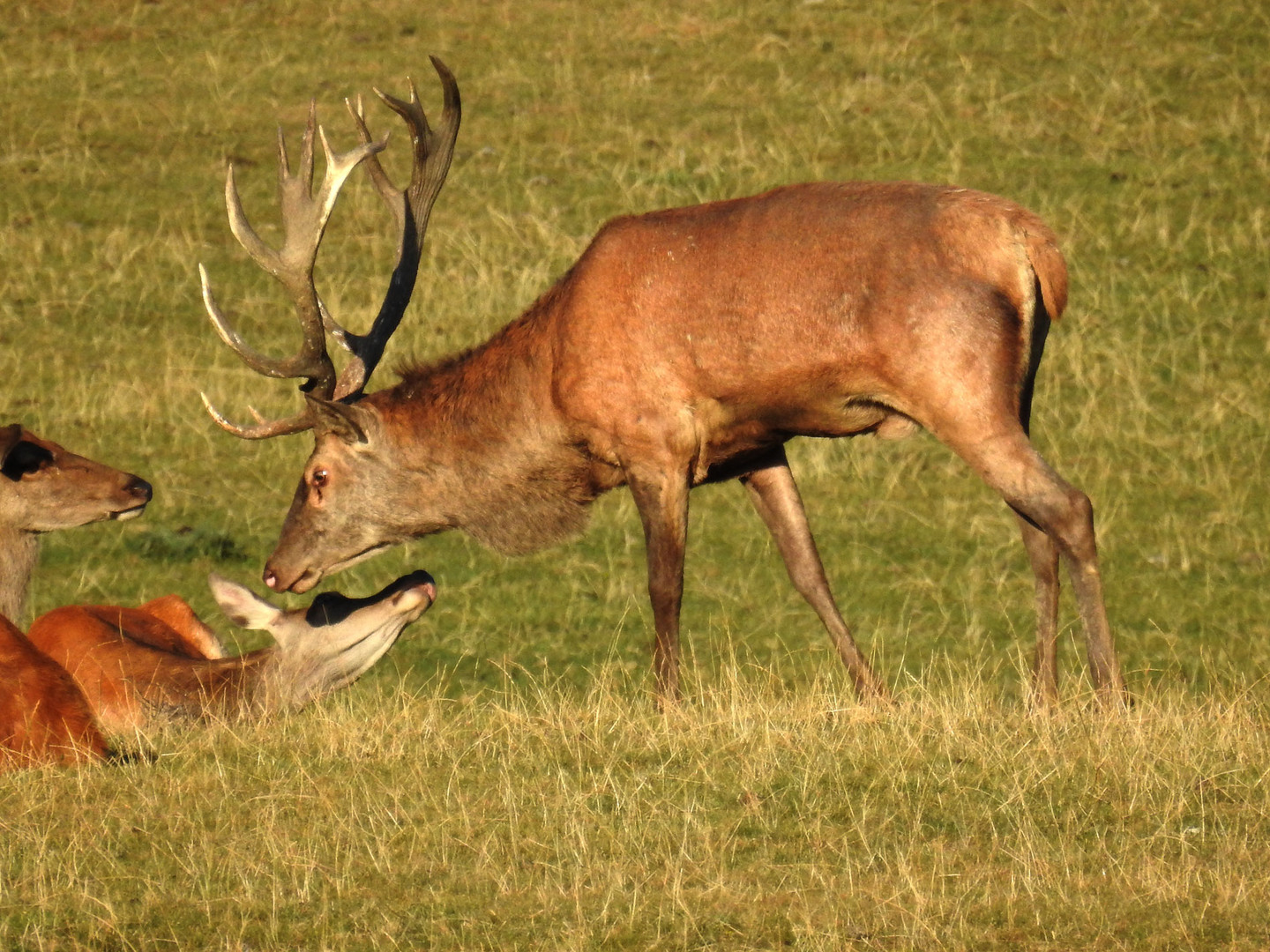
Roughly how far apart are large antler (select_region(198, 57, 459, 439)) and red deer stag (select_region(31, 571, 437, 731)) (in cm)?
93

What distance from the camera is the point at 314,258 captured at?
8.62 meters

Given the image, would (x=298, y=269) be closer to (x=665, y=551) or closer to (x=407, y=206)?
(x=407, y=206)

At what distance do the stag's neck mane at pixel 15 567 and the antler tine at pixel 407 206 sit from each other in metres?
1.50

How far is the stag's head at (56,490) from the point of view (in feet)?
27.9

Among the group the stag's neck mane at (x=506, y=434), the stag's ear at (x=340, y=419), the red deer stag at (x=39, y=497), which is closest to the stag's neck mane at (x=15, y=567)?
the red deer stag at (x=39, y=497)

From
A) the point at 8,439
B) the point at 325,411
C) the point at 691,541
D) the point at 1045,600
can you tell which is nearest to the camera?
the point at 1045,600

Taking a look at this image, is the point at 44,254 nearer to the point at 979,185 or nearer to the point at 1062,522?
the point at 979,185

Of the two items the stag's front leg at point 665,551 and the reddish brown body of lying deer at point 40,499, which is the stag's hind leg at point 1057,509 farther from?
the reddish brown body of lying deer at point 40,499

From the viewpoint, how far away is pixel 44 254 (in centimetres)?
1522

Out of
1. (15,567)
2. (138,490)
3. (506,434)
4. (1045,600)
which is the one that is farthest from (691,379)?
(15,567)

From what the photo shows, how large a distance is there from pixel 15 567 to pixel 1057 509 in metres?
4.42

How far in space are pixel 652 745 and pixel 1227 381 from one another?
8.57m

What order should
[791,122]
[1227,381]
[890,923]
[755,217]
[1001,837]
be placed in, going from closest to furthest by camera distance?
1. [890,923]
2. [1001,837]
3. [755,217]
4. [1227,381]
5. [791,122]

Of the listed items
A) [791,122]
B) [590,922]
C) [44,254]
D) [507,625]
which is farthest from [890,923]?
[791,122]
